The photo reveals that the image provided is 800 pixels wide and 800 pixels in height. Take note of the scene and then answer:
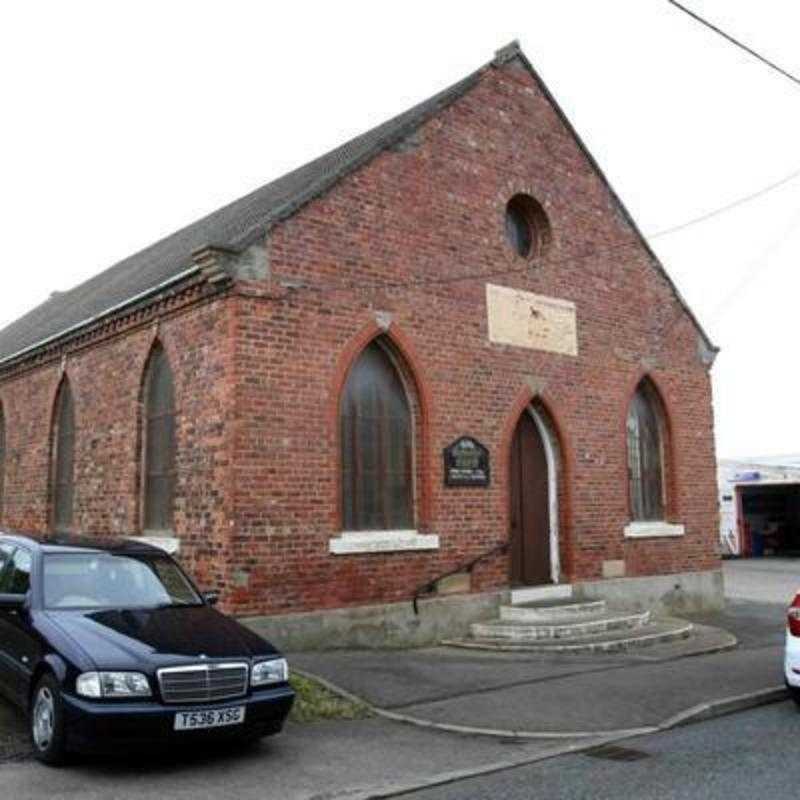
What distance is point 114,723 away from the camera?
632 cm

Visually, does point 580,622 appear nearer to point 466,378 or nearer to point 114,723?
point 466,378

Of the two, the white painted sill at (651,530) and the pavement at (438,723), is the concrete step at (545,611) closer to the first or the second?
the pavement at (438,723)

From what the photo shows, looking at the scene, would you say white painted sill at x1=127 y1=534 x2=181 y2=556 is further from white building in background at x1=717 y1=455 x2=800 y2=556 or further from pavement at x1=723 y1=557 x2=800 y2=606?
white building in background at x1=717 y1=455 x2=800 y2=556

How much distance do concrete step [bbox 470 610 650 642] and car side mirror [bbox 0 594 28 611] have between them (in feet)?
21.5

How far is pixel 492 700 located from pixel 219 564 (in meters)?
3.62

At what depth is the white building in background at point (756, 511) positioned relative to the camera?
3697 cm

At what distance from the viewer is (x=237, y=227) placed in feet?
44.3

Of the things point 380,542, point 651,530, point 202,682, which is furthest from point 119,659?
point 651,530

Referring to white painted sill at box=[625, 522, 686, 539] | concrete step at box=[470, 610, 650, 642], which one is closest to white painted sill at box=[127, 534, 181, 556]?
concrete step at box=[470, 610, 650, 642]

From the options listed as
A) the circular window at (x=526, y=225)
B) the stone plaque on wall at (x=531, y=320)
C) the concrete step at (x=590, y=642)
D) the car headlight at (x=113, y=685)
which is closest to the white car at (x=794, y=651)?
the concrete step at (x=590, y=642)

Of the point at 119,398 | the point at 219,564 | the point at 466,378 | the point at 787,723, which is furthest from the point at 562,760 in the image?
the point at 119,398

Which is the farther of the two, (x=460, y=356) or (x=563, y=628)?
(x=460, y=356)

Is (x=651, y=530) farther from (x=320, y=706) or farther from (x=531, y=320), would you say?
(x=320, y=706)

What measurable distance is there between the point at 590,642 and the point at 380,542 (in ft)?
9.63
